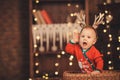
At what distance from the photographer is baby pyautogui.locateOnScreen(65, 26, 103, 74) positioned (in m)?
2.59

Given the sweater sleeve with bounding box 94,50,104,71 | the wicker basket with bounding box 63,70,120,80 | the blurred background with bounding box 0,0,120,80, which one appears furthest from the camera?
the blurred background with bounding box 0,0,120,80

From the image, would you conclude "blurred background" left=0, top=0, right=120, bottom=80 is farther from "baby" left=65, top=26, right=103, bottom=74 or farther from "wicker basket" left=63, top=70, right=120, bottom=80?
"wicker basket" left=63, top=70, right=120, bottom=80

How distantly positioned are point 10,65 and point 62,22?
86 cm

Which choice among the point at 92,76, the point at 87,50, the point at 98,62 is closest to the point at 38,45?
the point at 87,50

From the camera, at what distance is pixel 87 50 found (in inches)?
104

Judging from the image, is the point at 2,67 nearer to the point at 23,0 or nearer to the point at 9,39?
the point at 9,39

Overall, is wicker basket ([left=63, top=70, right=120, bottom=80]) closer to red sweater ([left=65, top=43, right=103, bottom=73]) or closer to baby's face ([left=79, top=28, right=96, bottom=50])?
red sweater ([left=65, top=43, right=103, bottom=73])

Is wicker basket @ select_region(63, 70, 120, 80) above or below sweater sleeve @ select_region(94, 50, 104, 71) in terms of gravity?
below

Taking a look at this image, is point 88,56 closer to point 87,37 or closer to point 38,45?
point 87,37

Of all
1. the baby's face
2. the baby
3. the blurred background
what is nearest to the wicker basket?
the baby

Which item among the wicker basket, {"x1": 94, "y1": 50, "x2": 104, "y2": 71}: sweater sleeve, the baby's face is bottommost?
the wicker basket

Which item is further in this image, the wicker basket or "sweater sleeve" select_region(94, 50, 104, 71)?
"sweater sleeve" select_region(94, 50, 104, 71)

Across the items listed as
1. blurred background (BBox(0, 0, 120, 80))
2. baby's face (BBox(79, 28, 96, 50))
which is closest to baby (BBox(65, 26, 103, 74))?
baby's face (BBox(79, 28, 96, 50))

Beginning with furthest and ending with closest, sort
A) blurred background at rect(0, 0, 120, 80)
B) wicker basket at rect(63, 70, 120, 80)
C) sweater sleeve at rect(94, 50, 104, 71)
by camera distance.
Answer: blurred background at rect(0, 0, 120, 80) < sweater sleeve at rect(94, 50, 104, 71) < wicker basket at rect(63, 70, 120, 80)
